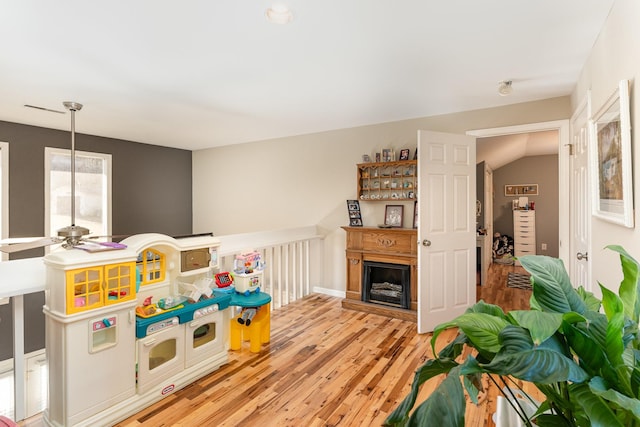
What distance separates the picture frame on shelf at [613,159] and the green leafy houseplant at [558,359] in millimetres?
950

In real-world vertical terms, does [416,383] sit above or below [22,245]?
below

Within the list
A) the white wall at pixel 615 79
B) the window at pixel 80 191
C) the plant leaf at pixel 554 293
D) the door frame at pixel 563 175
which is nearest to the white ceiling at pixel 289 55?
the white wall at pixel 615 79

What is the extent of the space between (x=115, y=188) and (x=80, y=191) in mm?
450

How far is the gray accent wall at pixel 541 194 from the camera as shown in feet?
24.6

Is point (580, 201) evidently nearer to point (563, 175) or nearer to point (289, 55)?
point (563, 175)

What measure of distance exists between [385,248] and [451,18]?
103 inches

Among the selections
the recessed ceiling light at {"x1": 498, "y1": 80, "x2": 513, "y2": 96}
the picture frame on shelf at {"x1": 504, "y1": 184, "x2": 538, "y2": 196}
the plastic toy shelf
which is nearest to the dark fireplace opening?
the plastic toy shelf

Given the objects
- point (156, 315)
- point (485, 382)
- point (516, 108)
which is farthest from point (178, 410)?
point (516, 108)

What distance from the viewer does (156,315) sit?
2.22 m

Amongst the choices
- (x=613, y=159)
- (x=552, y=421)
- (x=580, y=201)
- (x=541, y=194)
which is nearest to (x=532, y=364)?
(x=552, y=421)

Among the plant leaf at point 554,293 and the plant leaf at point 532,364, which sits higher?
the plant leaf at point 554,293

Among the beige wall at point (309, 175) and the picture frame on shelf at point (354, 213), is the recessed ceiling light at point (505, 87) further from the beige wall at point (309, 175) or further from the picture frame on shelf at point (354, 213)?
the picture frame on shelf at point (354, 213)

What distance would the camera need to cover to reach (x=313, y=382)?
96.4 inches

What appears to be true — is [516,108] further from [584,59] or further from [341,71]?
[341,71]
